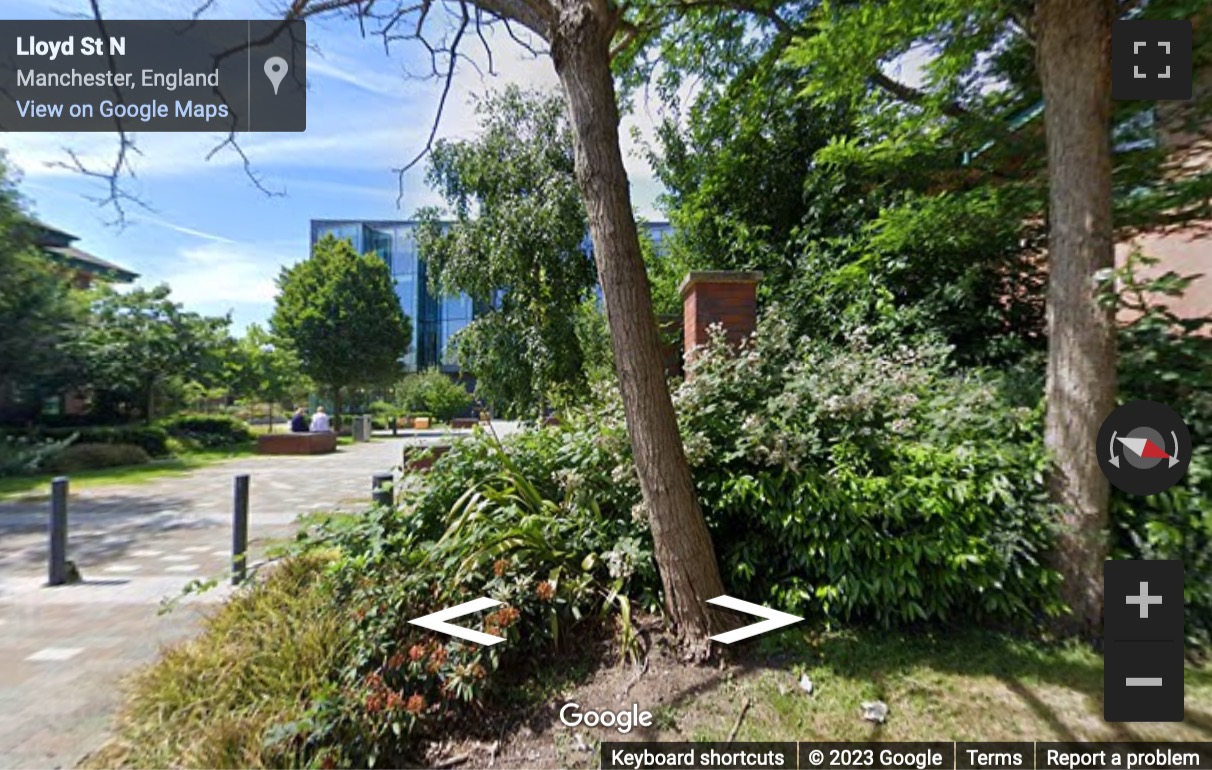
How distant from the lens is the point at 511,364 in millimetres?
7992

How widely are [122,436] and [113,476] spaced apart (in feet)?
10.7

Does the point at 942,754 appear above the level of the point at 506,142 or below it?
below

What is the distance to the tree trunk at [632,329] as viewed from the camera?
277 centimetres

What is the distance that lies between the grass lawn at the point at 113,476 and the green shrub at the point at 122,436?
0.48 metres

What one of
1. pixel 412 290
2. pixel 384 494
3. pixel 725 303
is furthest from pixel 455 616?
pixel 412 290

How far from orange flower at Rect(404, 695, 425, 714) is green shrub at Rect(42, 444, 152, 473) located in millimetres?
14202

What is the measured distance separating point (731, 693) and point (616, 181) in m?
2.76

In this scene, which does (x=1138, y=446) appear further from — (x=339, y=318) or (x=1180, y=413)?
(x=339, y=318)

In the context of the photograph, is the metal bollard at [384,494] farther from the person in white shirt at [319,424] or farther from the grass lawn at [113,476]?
the person in white shirt at [319,424]

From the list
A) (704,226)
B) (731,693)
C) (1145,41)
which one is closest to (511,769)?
(731,693)

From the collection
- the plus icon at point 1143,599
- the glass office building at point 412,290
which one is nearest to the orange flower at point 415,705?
the plus icon at point 1143,599

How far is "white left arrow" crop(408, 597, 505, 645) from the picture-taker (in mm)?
2613

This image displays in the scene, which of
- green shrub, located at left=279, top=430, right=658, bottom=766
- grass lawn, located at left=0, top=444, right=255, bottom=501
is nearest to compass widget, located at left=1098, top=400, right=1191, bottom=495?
green shrub, located at left=279, top=430, right=658, bottom=766

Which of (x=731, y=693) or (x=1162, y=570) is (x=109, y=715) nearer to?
(x=731, y=693)
